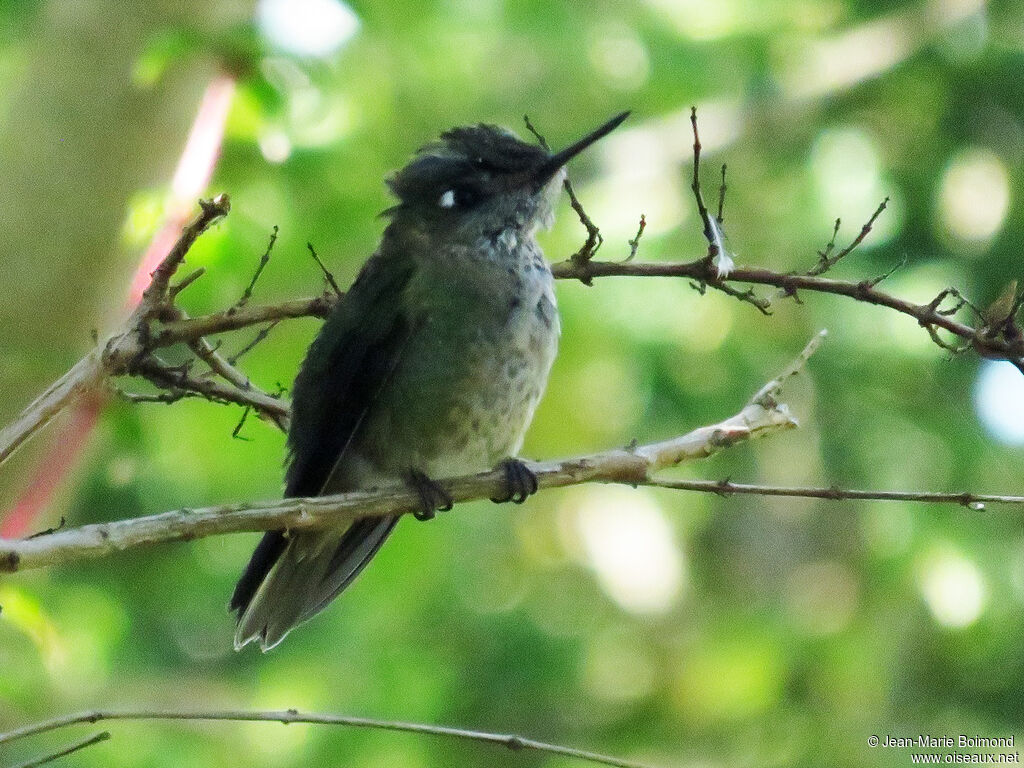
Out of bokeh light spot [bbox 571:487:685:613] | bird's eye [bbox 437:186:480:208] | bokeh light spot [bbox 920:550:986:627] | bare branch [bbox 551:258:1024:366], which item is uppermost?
bokeh light spot [bbox 571:487:685:613]

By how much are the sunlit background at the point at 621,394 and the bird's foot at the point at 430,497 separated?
1.90 meters

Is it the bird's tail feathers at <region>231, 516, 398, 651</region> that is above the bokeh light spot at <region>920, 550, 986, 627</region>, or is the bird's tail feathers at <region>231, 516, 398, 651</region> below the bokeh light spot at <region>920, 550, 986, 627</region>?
below

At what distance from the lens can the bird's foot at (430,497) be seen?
344cm

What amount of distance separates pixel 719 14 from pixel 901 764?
5698 millimetres

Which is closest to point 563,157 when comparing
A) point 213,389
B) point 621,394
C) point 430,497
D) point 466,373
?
point 466,373

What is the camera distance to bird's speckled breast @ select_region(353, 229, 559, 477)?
393 centimetres

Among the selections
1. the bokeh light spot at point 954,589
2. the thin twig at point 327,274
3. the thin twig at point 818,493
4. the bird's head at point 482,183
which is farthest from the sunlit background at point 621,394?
the thin twig at point 818,493

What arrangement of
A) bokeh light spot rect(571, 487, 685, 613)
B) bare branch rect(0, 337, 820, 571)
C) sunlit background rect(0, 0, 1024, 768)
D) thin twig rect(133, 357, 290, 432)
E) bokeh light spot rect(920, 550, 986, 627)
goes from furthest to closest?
bokeh light spot rect(571, 487, 685, 613)
bokeh light spot rect(920, 550, 986, 627)
sunlit background rect(0, 0, 1024, 768)
thin twig rect(133, 357, 290, 432)
bare branch rect(0, 337, 820, 571)

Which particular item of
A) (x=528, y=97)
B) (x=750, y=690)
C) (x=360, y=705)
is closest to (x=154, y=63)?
(x=360, y=705)

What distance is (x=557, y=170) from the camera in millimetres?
4398

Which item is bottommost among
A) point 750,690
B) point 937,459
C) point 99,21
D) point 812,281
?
point 812,281

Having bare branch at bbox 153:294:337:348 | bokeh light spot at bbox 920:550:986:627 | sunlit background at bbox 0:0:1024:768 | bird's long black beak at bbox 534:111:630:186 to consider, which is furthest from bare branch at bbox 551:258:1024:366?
bokeh light spot at bbox 920:550:986:627

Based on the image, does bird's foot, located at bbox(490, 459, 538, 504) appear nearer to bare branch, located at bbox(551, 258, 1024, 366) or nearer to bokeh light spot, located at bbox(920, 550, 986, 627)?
bare branch, located at bbox(551, 258, 1024, 366)

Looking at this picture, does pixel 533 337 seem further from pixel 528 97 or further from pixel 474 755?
pixel 528 97
